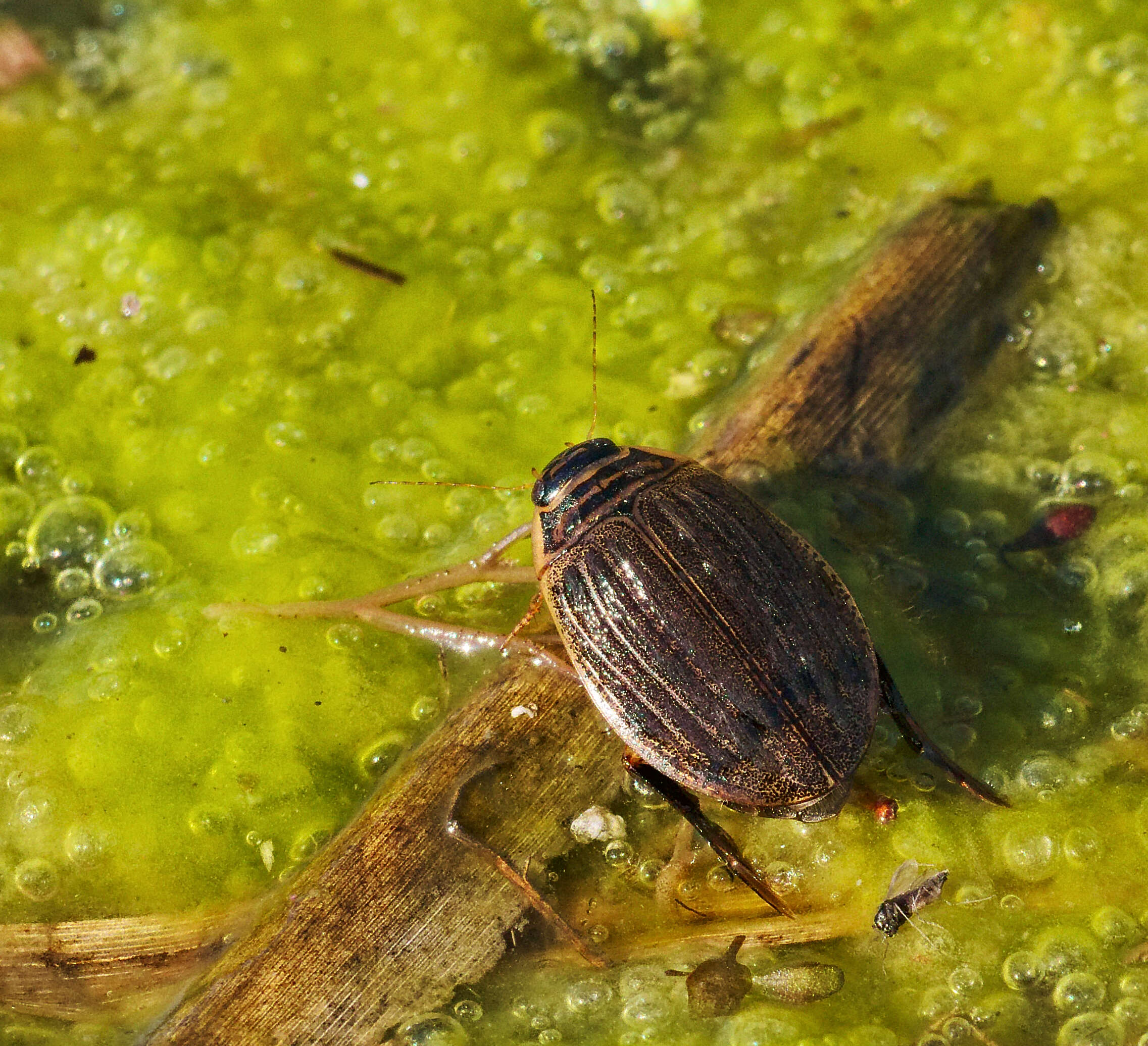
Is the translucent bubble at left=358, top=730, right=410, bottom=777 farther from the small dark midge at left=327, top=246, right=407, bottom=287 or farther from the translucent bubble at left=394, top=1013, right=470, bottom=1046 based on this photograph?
the small dark midge at left=327, top=246, right=407, bottom=287

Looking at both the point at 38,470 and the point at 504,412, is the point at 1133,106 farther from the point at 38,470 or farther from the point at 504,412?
the point at 38,470

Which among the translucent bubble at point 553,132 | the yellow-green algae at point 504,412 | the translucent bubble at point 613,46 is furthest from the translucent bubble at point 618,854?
the translucent bubble at point 613,46

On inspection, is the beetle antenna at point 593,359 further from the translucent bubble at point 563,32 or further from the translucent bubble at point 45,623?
the translucent bubble at point 45,623

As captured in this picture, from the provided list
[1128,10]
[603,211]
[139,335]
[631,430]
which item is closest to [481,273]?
[603,211]

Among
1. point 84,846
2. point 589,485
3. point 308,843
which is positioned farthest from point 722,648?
point 84,846

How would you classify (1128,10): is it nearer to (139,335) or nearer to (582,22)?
(582,22)

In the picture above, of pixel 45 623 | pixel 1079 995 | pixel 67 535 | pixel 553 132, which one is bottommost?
pixel 1079 995
